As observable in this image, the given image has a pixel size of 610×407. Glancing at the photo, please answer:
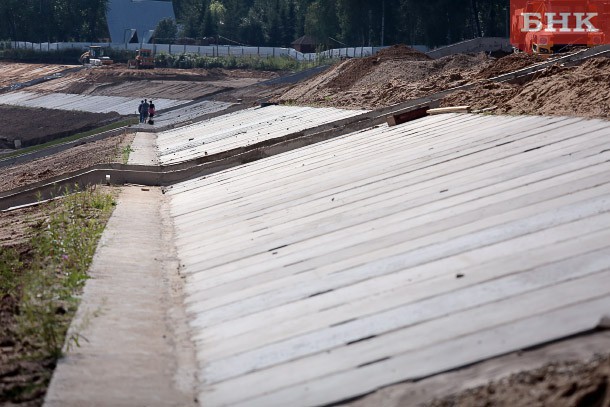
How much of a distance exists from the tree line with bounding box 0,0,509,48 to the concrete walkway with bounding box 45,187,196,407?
2504 inches

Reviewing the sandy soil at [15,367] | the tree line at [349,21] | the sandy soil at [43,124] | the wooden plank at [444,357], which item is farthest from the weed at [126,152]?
the tree line at [349,21]

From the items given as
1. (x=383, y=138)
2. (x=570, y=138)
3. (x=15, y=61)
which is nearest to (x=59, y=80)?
(x=15, y=61)

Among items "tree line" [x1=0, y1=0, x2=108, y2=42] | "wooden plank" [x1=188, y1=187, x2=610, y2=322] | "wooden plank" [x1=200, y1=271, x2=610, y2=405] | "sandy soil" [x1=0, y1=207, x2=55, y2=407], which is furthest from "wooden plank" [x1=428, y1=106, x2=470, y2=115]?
"tree line" [x1=0, y1=0, x2=108, y2=42]

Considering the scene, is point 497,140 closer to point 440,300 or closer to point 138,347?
point 440,300

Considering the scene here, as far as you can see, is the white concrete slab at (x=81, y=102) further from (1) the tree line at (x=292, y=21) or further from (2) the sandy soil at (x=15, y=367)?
(2) the sandy soil at (x=15, y=367)

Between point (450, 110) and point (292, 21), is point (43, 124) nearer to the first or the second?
point (450, 110)

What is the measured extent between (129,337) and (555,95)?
32.4 feet

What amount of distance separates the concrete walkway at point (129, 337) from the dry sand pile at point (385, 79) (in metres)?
14.9

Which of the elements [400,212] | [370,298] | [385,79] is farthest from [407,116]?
[385,79]

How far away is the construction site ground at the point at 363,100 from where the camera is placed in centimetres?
547

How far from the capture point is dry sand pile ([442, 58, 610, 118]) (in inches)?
Result: 548

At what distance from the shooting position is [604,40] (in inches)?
1262

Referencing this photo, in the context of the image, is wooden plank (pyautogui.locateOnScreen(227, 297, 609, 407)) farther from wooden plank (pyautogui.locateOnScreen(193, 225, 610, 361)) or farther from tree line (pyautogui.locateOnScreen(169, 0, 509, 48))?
tree line (pyautogui.locateOnScreen(169, 0, 509, 48))

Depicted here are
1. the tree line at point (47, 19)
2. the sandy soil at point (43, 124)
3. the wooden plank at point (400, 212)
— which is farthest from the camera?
the tree line at point (47, 19)
